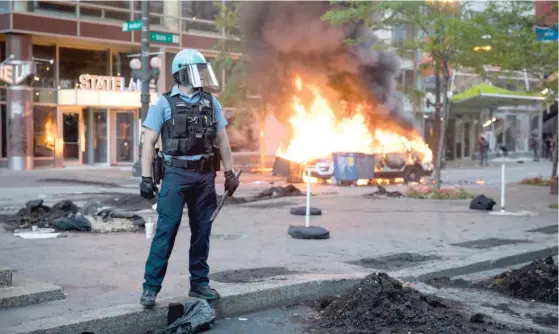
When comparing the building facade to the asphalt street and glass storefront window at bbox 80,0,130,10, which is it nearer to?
glass storefront window at bbox 80,0,130,10

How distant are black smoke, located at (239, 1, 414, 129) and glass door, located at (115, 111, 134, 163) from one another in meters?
6.07

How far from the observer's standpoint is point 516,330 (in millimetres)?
5266

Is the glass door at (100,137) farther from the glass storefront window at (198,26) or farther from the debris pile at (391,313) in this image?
the debris pile at (391,313)

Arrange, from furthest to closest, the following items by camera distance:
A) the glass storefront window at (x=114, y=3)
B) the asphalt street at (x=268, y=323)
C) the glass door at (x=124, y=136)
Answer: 1. the glass door at (x=124, y=136)
2. the glass storefront window at (x=114, y=3)
3. the asphalt street at (x=268, y=323)

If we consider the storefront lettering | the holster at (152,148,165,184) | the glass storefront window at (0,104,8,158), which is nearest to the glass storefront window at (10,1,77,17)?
the storefront lettering

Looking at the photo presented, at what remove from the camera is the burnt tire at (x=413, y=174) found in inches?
894

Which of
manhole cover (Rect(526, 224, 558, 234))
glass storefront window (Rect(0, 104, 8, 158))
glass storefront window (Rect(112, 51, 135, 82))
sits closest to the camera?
manhole cover (Rect(526, 224, 558, 234))

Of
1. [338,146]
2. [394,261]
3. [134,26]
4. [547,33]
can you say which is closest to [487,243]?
[394,261]

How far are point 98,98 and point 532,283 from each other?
71.5ft

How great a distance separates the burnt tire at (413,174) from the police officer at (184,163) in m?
18.0

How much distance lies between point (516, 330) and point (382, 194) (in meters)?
11.6

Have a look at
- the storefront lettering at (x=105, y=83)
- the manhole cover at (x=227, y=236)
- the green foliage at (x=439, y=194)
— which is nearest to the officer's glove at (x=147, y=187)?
the manhole cover at (x=227, y=236)

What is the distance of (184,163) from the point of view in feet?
16.5

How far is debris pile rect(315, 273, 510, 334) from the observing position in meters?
4.98
